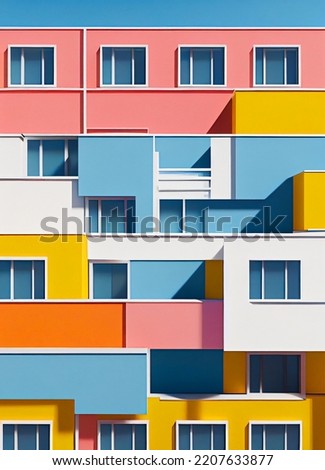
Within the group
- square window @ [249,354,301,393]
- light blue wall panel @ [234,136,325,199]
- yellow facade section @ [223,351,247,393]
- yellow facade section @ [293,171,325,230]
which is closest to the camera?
yellow facade section @ [293,171,325,230]

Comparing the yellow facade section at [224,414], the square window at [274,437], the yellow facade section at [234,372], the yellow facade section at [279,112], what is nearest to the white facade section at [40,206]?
the yellow facade section at [224,414]

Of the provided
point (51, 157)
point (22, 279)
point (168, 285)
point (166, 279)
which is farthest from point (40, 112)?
point (168, 285)

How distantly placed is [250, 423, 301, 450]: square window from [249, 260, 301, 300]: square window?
3.83 m

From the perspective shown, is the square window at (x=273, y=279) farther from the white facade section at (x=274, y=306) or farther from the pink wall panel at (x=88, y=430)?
the pink wall panel at (x=88, y=430)

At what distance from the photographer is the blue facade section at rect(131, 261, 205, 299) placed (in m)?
13.7

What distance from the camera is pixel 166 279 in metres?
13.7

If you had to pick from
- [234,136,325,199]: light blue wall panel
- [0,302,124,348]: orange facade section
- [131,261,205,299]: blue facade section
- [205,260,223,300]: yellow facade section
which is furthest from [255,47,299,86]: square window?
[0,302,124,348]: orange facade section

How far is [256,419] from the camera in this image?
44.3ft

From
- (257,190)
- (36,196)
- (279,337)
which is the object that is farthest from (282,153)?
(36,196)

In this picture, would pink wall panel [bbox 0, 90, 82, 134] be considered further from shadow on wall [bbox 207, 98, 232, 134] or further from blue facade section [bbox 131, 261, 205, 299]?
blue facade section [bbox 131, 261, 205, 299]

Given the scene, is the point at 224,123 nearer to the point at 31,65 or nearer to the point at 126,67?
the point at 126,67

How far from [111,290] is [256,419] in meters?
5.54

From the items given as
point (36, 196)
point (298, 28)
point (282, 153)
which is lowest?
point (36, 196)
